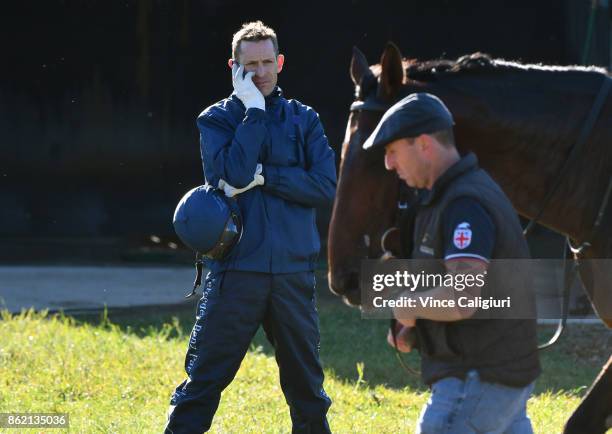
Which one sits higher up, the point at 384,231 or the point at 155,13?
the point at 155,13

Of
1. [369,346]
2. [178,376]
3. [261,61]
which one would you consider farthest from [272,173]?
[369,346]

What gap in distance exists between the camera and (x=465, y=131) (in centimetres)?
397

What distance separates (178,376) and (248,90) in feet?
8.64

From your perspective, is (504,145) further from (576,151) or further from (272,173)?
(272,173)

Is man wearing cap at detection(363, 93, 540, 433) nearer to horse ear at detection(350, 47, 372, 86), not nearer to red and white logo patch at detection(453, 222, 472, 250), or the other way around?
red and white logo patch at detection(453, 222, 472, 250)

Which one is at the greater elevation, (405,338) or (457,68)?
(457,68)

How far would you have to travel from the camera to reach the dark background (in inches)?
385

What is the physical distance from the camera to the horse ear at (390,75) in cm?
385

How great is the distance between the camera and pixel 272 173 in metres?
4.47

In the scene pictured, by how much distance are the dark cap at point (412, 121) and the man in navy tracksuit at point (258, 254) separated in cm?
123

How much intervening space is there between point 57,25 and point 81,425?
17.0ft

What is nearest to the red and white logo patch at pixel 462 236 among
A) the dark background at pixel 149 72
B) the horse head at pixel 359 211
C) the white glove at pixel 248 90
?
the horse head at pixel 359 211

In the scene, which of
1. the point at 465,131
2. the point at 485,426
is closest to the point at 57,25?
the point at 465,131

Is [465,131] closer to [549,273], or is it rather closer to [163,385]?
[163,385]
